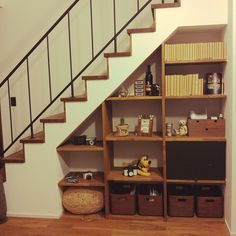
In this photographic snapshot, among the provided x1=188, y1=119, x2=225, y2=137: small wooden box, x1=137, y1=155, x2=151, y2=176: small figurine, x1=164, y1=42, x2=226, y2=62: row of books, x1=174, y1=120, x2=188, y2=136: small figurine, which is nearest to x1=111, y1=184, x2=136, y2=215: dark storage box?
x1=137, y1=155, x2=151, y2=176: small figurine

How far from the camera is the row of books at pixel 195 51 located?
9.19 feet

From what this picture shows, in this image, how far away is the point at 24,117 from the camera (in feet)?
12.2

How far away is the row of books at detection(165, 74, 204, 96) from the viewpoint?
2.90 meters

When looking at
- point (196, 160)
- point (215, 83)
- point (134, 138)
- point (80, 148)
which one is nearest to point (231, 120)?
point (215, 83)

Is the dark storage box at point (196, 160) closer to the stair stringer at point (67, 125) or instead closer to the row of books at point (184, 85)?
the row of books at point (184, 85)

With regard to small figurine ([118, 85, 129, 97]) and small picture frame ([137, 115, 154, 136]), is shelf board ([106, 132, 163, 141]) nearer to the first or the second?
small picture frame ([137, 115, 154, 136])

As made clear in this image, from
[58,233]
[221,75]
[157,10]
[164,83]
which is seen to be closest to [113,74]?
[164,83]

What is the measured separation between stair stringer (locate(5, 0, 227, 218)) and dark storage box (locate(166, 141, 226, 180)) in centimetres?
90

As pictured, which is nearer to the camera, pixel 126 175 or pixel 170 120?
pixel 126 175

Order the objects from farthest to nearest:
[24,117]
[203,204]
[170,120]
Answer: [24,117] → [170,120] → [203,204]

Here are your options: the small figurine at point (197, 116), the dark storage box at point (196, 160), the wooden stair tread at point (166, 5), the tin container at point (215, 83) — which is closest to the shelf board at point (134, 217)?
the dark storage box at point (196, 160)

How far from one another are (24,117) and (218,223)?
2593mm

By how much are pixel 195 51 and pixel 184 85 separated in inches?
13.7

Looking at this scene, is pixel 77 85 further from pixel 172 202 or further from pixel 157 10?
pixel 172 202
